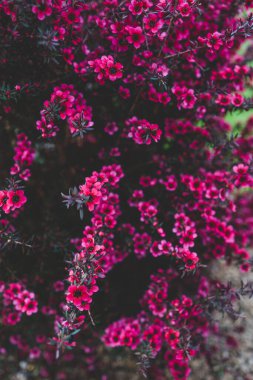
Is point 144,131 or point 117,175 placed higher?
point 144,131

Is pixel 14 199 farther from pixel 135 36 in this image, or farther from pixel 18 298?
pixel 135 36

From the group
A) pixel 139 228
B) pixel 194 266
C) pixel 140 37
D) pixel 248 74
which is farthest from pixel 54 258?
pixel 248 74

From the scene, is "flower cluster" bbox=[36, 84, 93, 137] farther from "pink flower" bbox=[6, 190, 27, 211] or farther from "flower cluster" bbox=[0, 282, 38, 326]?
"flower cluster" bbox=[0, 282, 38, 326]

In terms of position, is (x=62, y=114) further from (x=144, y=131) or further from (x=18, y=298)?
(x=18, y=298)

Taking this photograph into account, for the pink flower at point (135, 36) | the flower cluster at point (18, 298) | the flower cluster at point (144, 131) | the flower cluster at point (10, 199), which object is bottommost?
the flower cluster at point (18, 298)

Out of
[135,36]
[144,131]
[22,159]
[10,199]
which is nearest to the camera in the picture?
[10,199]

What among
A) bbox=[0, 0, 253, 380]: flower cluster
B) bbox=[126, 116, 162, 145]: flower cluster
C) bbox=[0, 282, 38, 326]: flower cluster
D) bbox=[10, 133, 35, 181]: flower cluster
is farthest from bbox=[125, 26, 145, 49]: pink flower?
bbox=[0, 282, 38, 326]: flower cluster

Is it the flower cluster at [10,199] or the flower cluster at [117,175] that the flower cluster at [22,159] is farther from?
the flower cluster at [10,199]

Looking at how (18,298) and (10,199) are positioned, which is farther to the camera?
(18,298)

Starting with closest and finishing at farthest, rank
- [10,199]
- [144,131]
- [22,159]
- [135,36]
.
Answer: [10,199] < [135,36] < [144,131] < [22,159]

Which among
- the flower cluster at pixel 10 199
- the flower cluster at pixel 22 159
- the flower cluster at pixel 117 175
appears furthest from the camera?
the flower cluster at pixel 22 159

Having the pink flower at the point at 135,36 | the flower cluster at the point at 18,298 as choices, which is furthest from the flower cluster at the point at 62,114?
the flower cluster at the point at 18,298

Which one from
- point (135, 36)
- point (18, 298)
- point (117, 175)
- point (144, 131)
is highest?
point (135, 36)

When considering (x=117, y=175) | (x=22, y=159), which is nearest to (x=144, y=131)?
(x=117, y=175)
